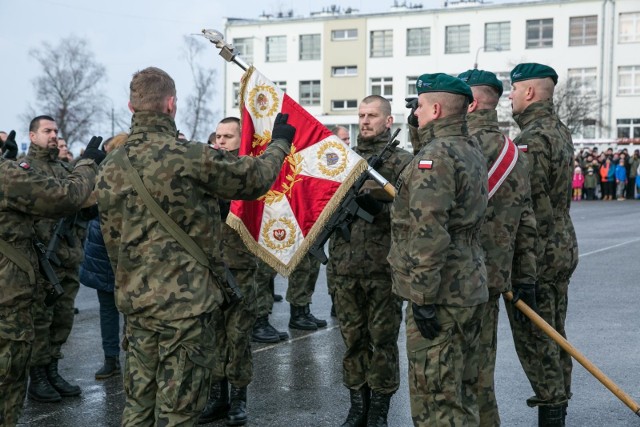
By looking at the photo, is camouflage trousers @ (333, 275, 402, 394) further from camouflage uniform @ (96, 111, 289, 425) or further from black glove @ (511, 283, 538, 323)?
camouflage uniform @ (96, 111, 289, 425)

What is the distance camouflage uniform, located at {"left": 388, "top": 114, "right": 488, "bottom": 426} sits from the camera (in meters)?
4.52

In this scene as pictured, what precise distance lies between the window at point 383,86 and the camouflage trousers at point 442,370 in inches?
2187

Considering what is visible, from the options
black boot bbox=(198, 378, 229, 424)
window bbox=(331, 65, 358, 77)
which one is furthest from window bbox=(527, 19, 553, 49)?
black boot bbox=(198, 378, 229, 424)

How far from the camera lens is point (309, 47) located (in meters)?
62.4

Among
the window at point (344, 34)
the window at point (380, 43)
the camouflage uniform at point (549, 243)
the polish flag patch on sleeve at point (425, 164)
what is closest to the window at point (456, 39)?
the window at point (380, 43)

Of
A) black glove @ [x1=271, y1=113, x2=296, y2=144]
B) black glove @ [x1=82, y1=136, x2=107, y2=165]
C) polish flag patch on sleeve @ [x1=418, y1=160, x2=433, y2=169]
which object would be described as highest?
black glove @ [x1=271, y1=113, x2=296, y2=144]

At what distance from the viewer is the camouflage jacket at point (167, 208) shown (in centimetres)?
450

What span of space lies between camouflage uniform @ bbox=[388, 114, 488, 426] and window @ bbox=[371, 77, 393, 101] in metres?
55.4

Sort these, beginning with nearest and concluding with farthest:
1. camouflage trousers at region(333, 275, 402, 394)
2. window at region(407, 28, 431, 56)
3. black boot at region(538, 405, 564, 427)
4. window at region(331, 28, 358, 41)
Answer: black boot at region(538, 405, 564, 427), camouflage trousers at region(333, 275, 402, 394), window at region(407, 28, 431, 56), window at region(331, 28, 358, 41)

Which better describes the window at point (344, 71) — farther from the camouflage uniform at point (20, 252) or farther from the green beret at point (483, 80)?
the camouflage uniform at point (20, 252)

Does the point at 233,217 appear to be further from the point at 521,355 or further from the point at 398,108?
the point at 398,108

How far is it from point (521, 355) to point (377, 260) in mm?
1252

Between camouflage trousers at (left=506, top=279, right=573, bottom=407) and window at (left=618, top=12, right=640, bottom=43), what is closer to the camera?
camouflage trousers at (left=506, top=279, right=573, bottom=407)

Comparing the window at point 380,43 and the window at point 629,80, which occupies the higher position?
the window at point 380,43
